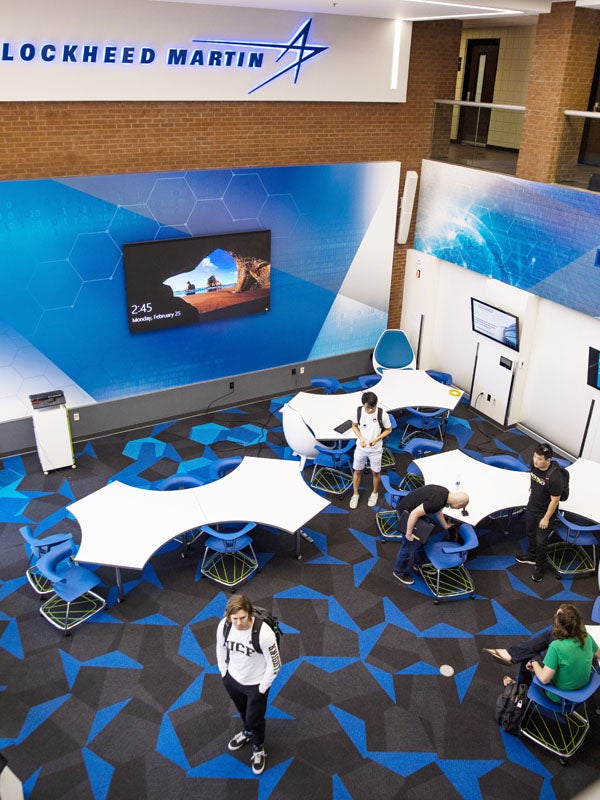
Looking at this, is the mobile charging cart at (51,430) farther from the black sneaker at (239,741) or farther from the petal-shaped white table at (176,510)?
the black sneaker at (239,741)

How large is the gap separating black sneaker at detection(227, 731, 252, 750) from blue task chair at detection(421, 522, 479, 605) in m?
2.15

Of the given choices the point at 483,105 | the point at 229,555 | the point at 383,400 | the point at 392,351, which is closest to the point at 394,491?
the point at 229,555

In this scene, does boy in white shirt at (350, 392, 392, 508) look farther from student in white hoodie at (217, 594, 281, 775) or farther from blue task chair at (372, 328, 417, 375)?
student in white hoodie at (217, 594, 281, 775)

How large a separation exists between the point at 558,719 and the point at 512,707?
49 cm

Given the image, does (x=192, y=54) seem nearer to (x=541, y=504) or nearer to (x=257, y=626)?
(x=541, y=504)

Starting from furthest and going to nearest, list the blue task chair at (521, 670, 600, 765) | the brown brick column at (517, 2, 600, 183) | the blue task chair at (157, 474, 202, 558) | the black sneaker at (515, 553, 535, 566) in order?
the brown brick column at (517, 2, 600, 183)
the blue task chair at (157, 474, 202, 558)
the black sneaker at (515, 553, 535, 566)
the blue task chair at (521, 670, 600, 765)

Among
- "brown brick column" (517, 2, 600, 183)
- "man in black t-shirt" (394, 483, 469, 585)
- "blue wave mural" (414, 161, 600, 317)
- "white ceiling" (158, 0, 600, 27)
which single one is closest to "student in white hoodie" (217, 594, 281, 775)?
"man in black t-shirt" (394, 483, 469, 585)

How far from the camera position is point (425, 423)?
8609 mm

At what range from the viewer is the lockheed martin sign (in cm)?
692

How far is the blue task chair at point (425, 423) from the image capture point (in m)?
8.49

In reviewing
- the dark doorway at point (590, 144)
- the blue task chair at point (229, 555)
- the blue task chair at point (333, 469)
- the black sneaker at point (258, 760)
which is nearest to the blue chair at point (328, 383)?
the blue task chair at point (333, 469)

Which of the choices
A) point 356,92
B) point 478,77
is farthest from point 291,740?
point 478,77

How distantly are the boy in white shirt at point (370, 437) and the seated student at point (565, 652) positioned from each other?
294 centimetres

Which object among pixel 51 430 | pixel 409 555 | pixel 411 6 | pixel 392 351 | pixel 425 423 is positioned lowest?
pixel 409 555
